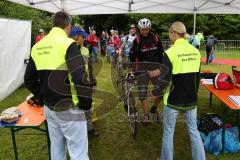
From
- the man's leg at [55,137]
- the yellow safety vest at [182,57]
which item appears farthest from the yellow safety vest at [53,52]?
the yellow safety vest at [182,57]

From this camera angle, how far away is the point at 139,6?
8.14 meters

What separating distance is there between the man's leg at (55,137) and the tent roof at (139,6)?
469 centimetres

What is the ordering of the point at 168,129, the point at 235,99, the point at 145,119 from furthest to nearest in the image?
1. the point at 145,119
2. the point at 235,99
3. the point at 168,129

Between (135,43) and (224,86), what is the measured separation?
178 cm

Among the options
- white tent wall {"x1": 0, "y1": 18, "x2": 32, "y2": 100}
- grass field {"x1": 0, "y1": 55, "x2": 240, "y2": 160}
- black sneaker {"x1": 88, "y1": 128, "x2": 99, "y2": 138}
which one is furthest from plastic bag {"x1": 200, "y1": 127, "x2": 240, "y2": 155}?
white tent wall {"x1": 0, "y1": 18, "x2": 32, "y2": 100}

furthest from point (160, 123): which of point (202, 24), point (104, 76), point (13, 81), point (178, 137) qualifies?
point (202, 24)

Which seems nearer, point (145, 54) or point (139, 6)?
point (145, 54)

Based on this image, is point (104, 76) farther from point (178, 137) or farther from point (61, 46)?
point (61, 46)

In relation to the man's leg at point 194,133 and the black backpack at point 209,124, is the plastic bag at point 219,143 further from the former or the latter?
the man's leg at point 194,133

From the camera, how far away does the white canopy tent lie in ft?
24.8

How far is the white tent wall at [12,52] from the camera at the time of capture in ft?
25.9

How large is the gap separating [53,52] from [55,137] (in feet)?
3.02

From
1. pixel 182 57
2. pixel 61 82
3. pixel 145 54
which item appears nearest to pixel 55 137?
pixel 61 82

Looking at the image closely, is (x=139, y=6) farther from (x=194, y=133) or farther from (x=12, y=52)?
(x=194, y=133)
